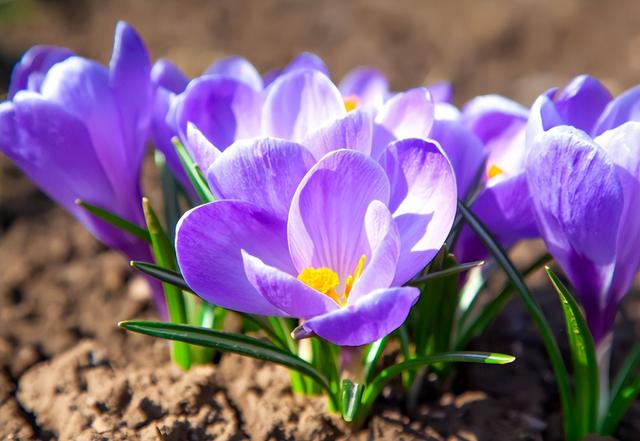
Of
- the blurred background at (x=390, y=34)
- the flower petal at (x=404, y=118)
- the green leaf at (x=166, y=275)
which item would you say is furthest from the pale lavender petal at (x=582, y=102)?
the blurred background at (x=390, y=34)

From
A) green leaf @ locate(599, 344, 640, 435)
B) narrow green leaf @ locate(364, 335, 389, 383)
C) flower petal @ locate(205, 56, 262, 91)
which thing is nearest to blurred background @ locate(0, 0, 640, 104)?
flower petal @ locate(205, 56, 262, 91)

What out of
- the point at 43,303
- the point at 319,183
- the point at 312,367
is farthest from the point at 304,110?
the point at 43,303

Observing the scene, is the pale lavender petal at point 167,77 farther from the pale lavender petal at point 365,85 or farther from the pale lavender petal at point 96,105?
the pale lavender petal at point 365,85

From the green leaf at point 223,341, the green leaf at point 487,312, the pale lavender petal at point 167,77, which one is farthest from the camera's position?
the pale lavender petal at point 167,77

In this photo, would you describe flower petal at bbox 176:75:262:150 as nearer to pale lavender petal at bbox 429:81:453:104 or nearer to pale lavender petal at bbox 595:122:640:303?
pale lavender petal at bbox 429:81:453:104

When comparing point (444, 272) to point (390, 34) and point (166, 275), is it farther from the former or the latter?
point (390, 34)

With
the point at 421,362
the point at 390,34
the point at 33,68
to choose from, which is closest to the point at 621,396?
the point at 421,362
